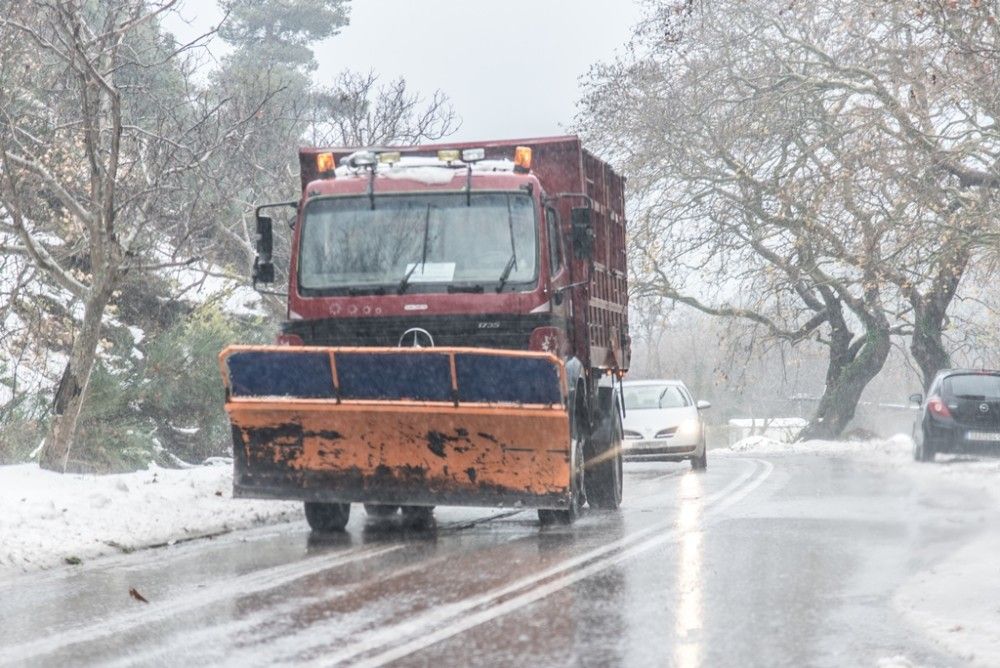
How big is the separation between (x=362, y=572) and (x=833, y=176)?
71.0 feet

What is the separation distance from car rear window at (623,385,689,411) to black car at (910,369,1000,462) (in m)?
3.87

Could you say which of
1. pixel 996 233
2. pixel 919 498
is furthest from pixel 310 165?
pixel 996 233

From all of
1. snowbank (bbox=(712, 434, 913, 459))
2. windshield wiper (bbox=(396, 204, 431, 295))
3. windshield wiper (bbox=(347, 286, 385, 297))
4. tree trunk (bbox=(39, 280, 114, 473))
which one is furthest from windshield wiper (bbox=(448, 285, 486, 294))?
snowbank (bbox=(712, 434, 913, 459))

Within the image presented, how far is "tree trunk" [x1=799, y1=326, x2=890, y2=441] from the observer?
4134cm

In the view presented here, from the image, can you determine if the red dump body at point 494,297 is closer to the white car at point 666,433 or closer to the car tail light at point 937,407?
the white car at point 666,433

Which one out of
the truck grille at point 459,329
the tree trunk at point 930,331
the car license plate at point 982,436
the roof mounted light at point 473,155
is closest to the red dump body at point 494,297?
the truck grille at point 459,329

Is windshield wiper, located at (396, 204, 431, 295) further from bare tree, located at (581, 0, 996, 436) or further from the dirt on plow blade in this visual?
bare tree, located at (581, 0, 996, 436)

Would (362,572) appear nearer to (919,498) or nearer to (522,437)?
(522,437)

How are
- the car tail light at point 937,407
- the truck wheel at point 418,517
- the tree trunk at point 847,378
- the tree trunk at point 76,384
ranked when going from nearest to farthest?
the truck wheel at point 418,517 < the tree trunk at point 76,384 < the car tail light at point 937,407 < the tree trunk at point 847,378

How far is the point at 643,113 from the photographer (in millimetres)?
36344

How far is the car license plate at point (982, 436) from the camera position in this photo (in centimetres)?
2269

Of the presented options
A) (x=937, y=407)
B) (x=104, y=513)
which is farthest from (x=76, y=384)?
(x=937, y=407)

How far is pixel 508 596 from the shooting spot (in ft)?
27.3

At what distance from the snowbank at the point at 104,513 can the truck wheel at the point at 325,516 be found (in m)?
0.77
